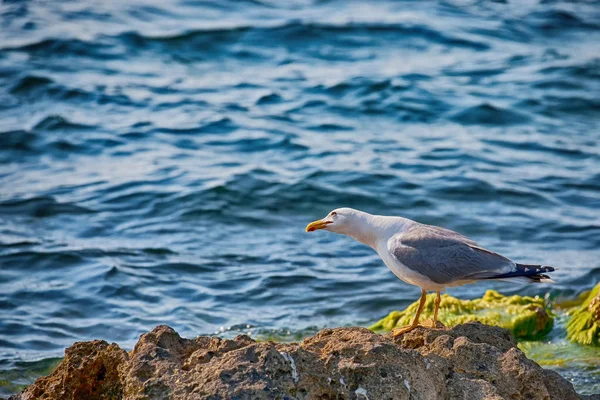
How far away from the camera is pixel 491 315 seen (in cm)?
695

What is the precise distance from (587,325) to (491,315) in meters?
0.73

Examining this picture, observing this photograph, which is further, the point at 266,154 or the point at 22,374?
the point at 266,154

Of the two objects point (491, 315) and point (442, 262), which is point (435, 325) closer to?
point (442, 262)

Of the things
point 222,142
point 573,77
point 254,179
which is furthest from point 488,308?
point 573,77

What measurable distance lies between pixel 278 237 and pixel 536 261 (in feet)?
9.19

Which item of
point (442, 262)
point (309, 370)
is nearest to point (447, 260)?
point (442, 262)

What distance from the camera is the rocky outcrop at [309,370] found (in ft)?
11.6

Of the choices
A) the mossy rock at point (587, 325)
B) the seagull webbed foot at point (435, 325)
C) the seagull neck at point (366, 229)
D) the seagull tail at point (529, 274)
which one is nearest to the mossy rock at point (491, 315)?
the mossy rock at point (587, 325)

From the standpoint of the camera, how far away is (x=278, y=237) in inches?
385

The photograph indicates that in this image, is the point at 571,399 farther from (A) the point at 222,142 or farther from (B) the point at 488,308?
(A) the point at 222,142

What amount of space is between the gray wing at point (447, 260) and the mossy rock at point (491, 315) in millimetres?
1557

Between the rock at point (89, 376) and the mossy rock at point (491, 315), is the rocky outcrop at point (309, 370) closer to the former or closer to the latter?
the rock at point (89, 376)

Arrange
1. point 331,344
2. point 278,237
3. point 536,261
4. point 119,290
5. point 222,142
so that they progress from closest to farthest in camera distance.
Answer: point 331,344 → point 119,290 → point 536,261 → point 278,237 → point 222,142

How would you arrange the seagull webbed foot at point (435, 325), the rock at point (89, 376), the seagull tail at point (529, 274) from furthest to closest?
1. the seagull tail at point (529, 274)
2. the seagull webbed foot at point (435, 325)
3. the rock at point (89, 376)
